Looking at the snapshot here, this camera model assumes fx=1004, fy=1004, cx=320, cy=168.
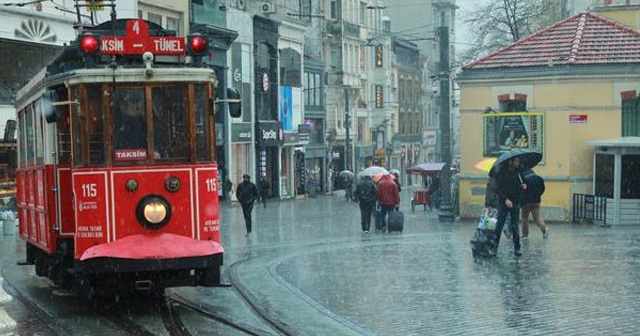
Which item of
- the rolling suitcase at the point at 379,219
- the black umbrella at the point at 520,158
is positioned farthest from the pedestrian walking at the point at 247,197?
the black umbrella at the point at 520,158

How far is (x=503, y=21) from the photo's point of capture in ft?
164

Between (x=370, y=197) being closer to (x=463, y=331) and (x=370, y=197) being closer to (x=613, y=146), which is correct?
(x=613, y=146)

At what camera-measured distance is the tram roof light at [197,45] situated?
39.9 ft

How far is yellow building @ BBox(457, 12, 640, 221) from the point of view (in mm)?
26906

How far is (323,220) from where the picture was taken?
33.1m

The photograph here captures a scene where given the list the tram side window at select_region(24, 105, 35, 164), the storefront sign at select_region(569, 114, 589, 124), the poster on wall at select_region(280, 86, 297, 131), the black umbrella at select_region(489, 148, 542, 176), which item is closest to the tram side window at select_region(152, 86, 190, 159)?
the tram side window at select_region(24, 105, 35, 164)

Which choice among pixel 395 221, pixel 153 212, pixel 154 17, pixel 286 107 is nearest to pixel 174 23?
pixel 154 17

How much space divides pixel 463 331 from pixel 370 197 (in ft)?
47.8

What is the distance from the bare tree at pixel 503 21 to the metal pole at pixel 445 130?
1889 cm

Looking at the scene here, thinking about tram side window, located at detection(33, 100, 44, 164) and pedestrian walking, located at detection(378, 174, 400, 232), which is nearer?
tram side window, located at detection(33, 100, 44, 164)

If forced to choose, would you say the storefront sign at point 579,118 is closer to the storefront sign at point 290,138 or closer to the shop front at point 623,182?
the shop front at point 623,182

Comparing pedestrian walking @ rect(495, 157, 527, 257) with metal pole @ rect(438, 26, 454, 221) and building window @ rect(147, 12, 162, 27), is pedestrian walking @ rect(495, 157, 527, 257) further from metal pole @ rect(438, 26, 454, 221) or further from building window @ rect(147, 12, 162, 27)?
building window @ rect(147, 12, 162, 27)

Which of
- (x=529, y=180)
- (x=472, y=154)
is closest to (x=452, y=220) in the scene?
(x=472, y=154)

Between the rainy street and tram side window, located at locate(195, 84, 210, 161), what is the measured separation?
2036mm
